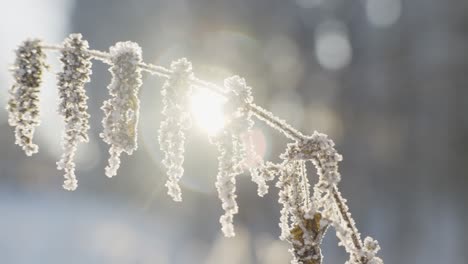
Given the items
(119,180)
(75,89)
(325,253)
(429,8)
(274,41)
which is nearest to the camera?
(75,89)

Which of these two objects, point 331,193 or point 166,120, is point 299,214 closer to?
point 331,193

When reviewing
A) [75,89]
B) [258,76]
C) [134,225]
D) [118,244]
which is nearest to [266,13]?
[258,76]

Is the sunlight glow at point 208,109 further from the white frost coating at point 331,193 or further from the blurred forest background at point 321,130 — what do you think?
the blurred forest background at point 321,130

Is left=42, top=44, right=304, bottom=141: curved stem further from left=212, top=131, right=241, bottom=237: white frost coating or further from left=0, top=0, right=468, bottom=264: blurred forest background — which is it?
left=0, top=0, right=468, bottom=264: blurred forest background

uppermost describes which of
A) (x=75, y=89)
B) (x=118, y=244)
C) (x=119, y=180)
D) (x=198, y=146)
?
(x=119, y=180)

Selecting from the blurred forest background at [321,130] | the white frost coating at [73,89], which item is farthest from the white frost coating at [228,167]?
the blurred forest background at [321,130]

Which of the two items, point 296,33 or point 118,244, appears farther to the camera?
point 296,33

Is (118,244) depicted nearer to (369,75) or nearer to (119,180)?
(369,75)
